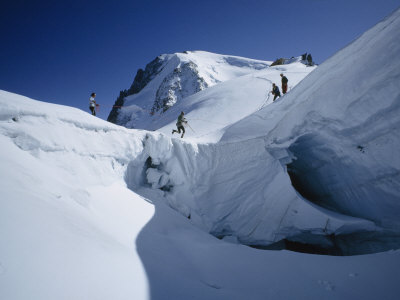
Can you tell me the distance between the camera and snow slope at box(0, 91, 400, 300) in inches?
50.1

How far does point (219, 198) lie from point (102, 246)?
148 inches

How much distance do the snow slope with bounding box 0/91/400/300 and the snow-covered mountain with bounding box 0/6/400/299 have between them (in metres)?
0.01

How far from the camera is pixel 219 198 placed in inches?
207

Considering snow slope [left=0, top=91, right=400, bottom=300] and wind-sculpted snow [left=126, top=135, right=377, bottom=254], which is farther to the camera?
wind-sculpted snow [left=126, top=135, right=377, bottom=254]

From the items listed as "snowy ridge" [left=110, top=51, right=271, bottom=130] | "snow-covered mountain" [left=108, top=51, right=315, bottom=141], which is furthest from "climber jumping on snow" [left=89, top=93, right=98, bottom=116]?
"snowy ridge" [left=110, top=51, right=271, bottom=130]

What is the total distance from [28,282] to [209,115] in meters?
9.58

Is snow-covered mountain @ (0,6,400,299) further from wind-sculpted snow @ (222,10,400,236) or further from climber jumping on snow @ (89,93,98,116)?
climber jumping on snow @ (89,93,98,116)

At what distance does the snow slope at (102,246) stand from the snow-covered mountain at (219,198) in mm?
14

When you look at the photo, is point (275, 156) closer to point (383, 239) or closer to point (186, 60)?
point (383, 239)

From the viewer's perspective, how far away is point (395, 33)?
3.30 m

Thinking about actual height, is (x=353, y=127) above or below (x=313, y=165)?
above

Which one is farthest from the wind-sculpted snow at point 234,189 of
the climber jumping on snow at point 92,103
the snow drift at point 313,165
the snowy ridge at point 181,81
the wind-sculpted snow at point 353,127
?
the snowy ridge at point 181,81

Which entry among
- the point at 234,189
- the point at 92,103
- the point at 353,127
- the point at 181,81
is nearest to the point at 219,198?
the point at 234,189

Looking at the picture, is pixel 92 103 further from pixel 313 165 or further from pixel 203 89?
pixel 203 89
